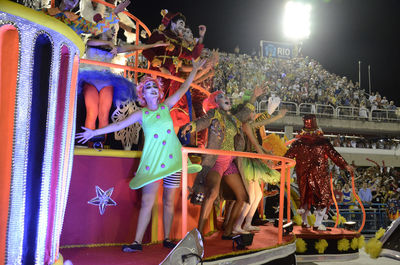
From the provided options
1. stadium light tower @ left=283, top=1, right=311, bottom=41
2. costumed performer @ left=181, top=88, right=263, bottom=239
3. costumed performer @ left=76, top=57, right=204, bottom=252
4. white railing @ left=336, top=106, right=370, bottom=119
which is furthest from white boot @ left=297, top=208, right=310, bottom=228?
stadium light tower @ left=283, top=1, right=311, bottom=41

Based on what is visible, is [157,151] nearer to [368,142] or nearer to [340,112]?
[340,112]

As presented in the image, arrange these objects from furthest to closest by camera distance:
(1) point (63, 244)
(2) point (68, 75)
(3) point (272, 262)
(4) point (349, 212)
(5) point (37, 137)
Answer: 1. (4) point (349, 212)
2. (3) point (272, 262)
3. (1) point (63, 244)
4. (2) point (68, 75)
5. (5) point (37, 137)

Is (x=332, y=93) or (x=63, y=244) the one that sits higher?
(x=332, y=93)

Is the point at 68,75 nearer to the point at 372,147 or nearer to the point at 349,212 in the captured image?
the point at 349,212

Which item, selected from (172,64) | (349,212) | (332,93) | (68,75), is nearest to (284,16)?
(332,93)

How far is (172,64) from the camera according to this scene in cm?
441

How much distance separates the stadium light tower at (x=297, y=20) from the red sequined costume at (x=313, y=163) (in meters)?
24.6

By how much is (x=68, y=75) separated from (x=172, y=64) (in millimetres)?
2463

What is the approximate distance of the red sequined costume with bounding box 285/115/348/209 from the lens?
21.1ft

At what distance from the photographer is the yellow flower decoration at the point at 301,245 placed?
19.5 feet

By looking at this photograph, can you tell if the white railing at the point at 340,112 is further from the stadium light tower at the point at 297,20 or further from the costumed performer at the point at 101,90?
the costumed performer at the point at 101,90

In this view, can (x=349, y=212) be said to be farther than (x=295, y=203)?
Yes

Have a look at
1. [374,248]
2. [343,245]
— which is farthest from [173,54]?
[343,245]

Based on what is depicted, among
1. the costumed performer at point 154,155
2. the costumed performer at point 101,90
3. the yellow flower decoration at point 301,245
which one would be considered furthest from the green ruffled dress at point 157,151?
the yellow flower decoration at point 301,245
